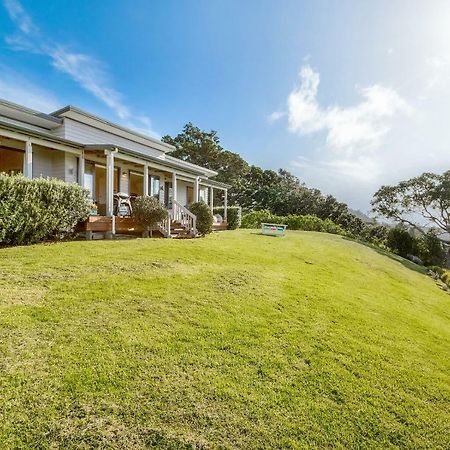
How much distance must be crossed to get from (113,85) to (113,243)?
12299 mm

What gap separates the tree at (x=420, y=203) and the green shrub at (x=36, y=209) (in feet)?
92.4

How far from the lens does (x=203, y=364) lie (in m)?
3.40

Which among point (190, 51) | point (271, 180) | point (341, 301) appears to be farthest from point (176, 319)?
point (271, 180)

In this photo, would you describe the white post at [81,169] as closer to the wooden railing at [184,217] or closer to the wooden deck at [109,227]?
the wooden deck at [109,227]

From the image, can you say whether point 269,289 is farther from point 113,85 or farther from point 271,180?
point 271,180

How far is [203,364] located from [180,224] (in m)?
10.9

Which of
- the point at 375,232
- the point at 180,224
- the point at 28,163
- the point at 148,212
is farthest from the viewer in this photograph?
the point at 375,232

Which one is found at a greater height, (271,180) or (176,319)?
(271,180)

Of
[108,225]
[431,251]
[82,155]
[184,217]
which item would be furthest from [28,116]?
[431,251]

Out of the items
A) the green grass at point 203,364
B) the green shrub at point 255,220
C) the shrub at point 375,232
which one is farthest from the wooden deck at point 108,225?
the shrub at point 375,232

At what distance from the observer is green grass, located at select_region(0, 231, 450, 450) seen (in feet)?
8.34

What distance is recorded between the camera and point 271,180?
45156 mm

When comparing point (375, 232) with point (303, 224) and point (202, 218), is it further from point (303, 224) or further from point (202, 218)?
point (202, 218)

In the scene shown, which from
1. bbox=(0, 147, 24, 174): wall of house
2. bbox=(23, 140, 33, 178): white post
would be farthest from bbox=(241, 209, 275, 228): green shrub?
bbox=(23, 140, 33, 178): white post
